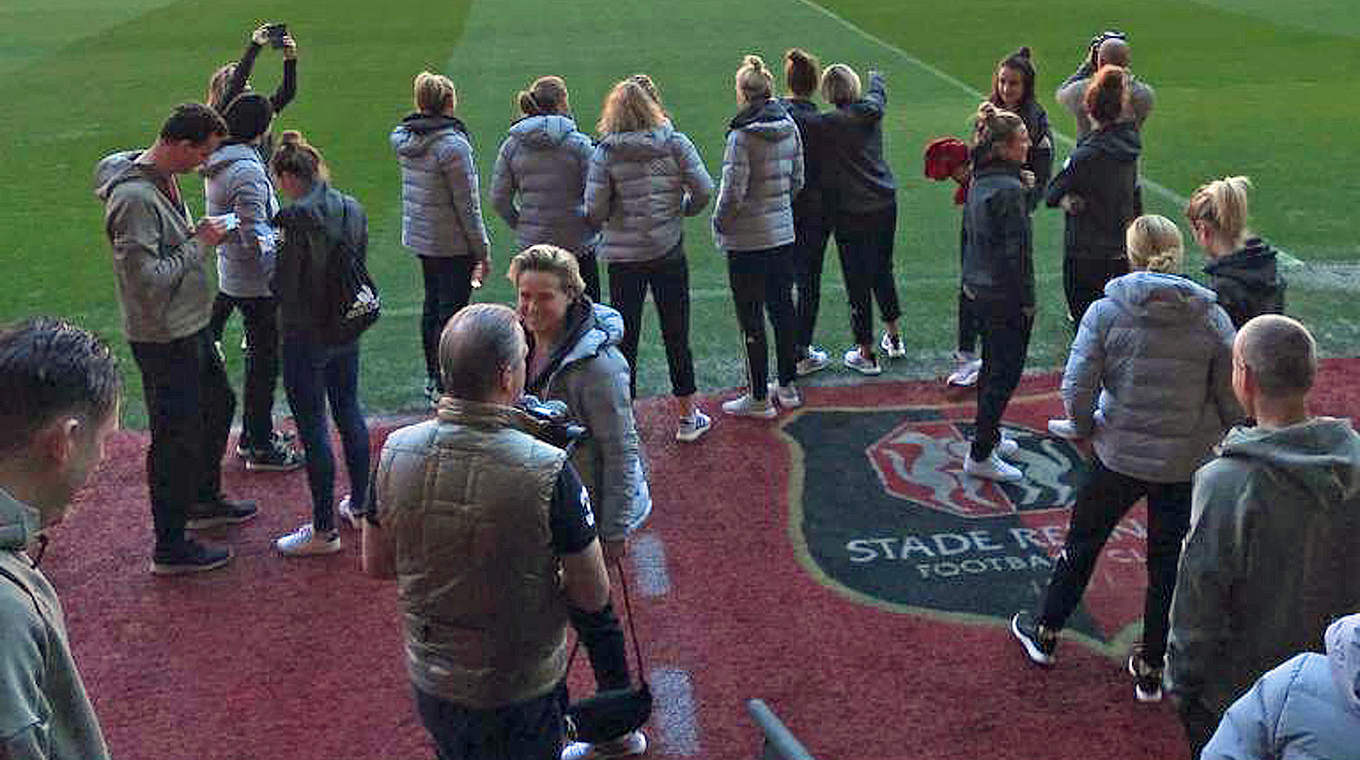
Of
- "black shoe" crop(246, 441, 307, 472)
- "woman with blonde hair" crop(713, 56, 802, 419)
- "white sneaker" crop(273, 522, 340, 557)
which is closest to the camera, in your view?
"white sneaker" crop(273, 522, 340, 557)

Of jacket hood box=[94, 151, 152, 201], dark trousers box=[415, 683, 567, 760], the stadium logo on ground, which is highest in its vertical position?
jacket hood box=[94, 151, 152, 201]

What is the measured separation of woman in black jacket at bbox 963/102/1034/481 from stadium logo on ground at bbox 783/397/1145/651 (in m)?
0.29

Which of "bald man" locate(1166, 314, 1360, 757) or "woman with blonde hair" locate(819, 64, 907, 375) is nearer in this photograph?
"bald man" locate(1166, 314, 1360, 757)

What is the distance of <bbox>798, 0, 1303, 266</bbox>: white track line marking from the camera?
12.5m

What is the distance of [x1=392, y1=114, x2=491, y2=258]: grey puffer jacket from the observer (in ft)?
25.7

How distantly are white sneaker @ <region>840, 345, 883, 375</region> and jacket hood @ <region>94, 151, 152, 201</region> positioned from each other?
15.4 ft

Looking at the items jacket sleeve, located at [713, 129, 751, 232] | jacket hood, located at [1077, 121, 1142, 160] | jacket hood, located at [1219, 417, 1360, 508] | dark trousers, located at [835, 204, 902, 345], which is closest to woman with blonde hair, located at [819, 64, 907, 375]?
dark trousers, located at [835, 204, 902, 345]

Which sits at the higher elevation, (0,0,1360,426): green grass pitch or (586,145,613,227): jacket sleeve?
(586,145,613,227): jacket sleeve

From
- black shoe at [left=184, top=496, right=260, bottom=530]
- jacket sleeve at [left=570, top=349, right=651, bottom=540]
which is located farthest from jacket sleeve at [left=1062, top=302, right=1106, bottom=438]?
black shoe at [left=184, top=496, right=260, bottom=530]

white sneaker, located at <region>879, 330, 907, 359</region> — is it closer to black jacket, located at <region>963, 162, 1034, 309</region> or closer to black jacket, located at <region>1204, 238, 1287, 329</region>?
black jacket, located at <region>963, 162, 1034, 309</region>

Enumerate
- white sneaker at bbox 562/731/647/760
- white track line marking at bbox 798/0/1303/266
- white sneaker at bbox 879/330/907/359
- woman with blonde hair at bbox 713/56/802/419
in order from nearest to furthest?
white sneaker at bbox 562/731/647/760
woman with blonde hair at bbox 713/56/802/419
white sneaker at bbox 879/330/907/359
white track line marking at bbox 798/0/1303/266

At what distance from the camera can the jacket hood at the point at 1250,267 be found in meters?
5.22

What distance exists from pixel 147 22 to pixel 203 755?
91.7ft

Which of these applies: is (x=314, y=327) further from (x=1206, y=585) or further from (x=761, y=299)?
(x=1206, y=585)
